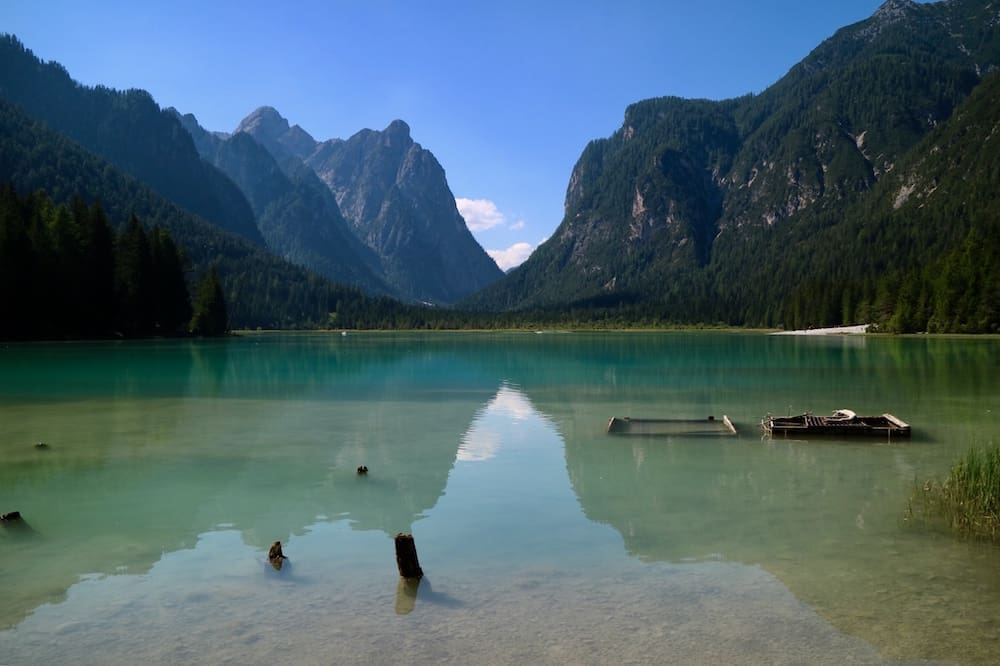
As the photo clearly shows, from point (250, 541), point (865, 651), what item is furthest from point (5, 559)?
point (865, 651)

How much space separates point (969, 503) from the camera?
15.1m

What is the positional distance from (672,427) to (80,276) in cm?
8795

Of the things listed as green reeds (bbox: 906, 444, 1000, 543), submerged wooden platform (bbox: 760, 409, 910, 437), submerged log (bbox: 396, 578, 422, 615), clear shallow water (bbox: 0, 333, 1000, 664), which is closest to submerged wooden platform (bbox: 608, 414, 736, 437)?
clear shallow water (bbox: 0, 333, 1000, 664)

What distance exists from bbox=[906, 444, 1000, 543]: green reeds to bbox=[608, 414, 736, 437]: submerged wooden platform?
10781mm

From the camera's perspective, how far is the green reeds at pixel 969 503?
47.2ft

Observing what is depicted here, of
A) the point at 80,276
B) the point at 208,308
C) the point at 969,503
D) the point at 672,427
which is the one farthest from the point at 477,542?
the point at 208,308

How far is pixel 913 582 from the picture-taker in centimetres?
Result: 1191

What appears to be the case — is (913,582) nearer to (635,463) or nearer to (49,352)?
(635,463)

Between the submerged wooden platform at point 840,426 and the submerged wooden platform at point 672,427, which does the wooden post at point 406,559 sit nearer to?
the submerged wooden platform at point 672,427

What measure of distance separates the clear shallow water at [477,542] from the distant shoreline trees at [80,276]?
6143 centimetres

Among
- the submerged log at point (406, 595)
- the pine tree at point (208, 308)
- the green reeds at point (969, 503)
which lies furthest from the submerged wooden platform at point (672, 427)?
the pine tree at point (208, 308)

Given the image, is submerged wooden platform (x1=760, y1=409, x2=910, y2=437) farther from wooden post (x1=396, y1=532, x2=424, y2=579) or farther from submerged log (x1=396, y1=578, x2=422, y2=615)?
submerged log (x1=396, y1=578, x2=422, y2=615)

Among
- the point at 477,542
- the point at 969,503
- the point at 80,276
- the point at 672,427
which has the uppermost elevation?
the point at 80,276

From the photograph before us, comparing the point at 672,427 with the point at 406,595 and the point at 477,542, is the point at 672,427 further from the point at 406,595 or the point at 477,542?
the point at 406,595
